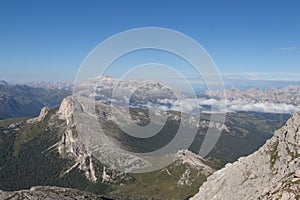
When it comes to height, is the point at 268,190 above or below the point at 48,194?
above

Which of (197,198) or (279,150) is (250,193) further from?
(197,198)

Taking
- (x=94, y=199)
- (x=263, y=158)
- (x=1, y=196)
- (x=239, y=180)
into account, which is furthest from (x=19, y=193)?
(x=263, y=158)

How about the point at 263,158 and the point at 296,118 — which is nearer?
the point at 263,158

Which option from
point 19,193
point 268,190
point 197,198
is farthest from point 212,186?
point 19,193

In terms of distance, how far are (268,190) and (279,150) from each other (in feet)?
146

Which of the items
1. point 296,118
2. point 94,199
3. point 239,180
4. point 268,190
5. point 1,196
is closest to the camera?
point 268,190

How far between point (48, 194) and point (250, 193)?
90.9 meters

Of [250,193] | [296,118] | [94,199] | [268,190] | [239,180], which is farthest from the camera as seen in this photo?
[94,199]

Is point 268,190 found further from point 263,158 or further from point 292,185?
point 263,158

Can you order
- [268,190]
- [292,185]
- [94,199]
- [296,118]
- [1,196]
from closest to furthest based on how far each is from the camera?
[292,185], [268,190], [296,118], [1,196], [94,199]

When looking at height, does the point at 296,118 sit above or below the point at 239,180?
above

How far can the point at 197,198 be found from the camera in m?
149

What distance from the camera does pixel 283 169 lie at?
118m

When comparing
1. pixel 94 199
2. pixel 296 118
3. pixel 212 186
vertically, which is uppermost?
pixel 296 118
